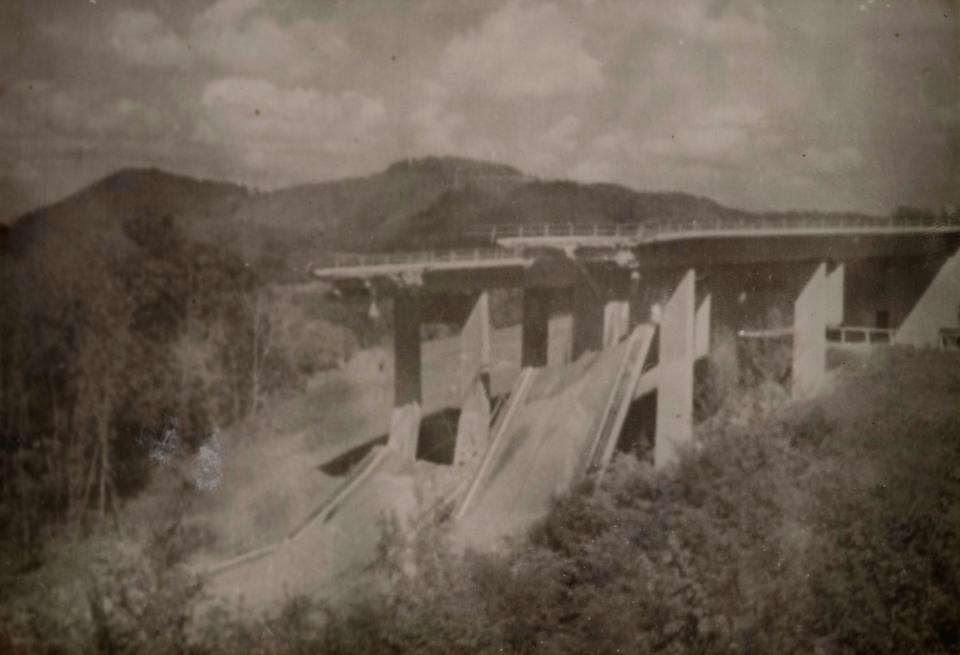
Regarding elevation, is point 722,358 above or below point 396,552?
above

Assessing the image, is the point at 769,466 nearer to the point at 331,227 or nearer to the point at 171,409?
the point at 331,227

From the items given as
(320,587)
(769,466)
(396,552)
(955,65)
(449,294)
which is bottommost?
(320,587)

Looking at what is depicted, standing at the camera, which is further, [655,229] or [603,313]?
[603,313]

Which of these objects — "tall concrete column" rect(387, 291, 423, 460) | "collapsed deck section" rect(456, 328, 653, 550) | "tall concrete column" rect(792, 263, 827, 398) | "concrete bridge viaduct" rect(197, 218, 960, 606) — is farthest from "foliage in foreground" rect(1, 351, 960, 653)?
"tall concrete column" rect(387, 291, 423, 460)

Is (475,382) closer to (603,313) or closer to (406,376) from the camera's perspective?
(406,376)

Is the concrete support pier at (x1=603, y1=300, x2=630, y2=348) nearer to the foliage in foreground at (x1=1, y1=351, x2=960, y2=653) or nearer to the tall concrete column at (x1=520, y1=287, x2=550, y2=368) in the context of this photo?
the tall concrete column at (x1=520, y1=287, x2=550, y2=368)

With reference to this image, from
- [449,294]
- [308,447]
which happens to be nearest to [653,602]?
[449,294]

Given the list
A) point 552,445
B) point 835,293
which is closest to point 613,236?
point 552,445
